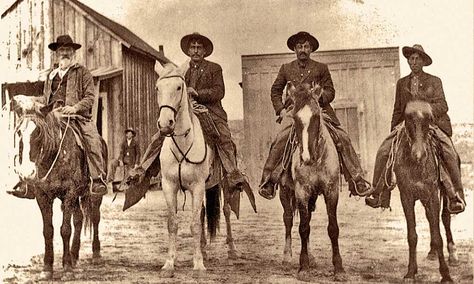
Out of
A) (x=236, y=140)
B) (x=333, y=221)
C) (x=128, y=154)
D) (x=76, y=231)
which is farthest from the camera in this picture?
(x=236, y=140)

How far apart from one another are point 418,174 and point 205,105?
2.52 metres

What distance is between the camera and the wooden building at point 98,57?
257 inches

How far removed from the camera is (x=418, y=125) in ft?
A: 15.2

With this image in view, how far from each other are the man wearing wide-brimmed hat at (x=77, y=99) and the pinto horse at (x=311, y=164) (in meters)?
2.21

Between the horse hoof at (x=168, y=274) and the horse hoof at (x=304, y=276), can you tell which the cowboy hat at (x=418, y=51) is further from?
the horse hoof at (x=168, y=274)

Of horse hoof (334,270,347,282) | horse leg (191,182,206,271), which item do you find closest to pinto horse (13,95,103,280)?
horse leg (191,182,206,271)

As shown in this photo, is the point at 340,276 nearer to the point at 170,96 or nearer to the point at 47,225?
the point at 170,96

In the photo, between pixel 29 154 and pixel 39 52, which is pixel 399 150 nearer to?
pixel 29 154

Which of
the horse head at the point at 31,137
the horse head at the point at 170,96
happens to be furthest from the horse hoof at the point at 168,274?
the horse head at the point at 31,137

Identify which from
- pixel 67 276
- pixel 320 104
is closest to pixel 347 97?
pixel 320 104

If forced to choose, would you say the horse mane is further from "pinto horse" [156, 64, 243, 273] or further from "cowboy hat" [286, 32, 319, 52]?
"pinto horse" [156, 64, 243, 273]

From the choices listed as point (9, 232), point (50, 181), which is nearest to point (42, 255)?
point (9, 232)

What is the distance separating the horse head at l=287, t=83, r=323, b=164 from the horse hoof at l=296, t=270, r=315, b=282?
3.93ft

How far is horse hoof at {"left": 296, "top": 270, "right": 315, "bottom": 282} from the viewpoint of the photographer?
4.90 meters
